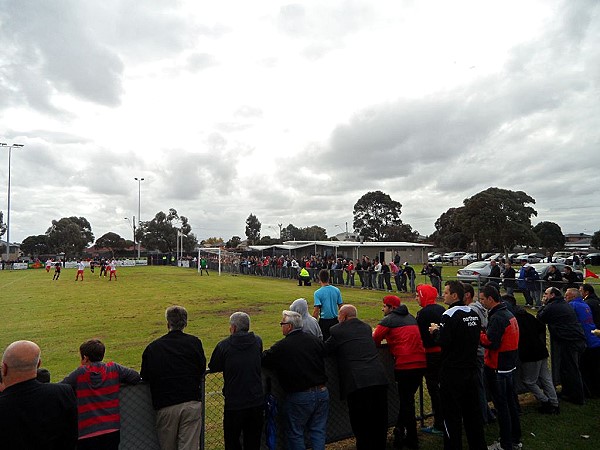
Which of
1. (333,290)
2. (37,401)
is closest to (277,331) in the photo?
(333,290)

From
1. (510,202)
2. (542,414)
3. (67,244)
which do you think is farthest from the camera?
(67,244)

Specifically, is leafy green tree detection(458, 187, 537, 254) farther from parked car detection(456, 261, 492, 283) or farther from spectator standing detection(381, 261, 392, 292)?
spectator standing detection(381, 261, 392, 292)

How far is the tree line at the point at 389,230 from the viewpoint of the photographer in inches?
2045

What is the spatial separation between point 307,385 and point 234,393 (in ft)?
2.34

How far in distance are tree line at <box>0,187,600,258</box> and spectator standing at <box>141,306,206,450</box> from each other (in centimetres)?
5181

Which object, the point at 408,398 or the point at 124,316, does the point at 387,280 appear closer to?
the point at 124,316

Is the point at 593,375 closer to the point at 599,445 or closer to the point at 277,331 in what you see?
the point at 599,445

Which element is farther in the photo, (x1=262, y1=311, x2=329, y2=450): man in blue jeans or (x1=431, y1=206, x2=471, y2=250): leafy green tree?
(x1=431, y1=206, x2=471, y2=250): leafy green tree

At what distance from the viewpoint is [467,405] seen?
4.83m

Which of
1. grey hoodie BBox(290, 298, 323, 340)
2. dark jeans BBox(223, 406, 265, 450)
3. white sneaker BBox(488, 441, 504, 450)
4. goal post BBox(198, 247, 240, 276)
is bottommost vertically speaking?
white sneaker BBox(488, 441, 504, 450)

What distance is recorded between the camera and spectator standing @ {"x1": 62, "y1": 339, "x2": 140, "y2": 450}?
3.57 meters

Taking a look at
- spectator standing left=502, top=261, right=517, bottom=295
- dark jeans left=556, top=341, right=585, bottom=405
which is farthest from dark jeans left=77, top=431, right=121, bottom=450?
spectator standing left=502, top=261, right=517, bottom=295

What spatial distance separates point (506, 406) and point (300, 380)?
98.9 inches

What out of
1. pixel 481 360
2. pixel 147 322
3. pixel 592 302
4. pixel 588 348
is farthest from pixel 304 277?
pixel 481 360
